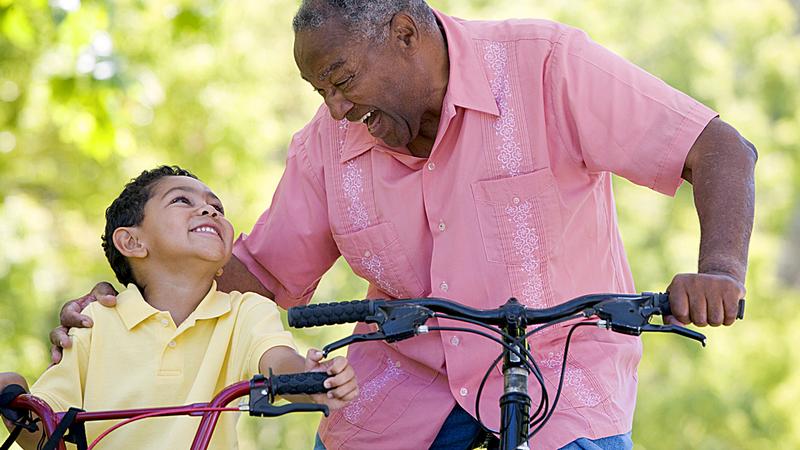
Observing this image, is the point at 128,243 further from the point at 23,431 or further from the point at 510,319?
the point at 510,319

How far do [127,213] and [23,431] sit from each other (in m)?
0.72

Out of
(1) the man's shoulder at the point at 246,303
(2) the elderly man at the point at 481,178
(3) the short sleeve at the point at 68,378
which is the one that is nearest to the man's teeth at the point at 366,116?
(2) the elderly man at the point at 481,178

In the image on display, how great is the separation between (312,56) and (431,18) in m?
→ 0.35

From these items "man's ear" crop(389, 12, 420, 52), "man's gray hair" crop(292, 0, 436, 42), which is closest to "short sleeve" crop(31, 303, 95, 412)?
"man's gray hair" crop(292, 0, 436, 42)

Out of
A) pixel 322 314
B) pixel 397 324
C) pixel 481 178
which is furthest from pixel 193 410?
pixel 481 178

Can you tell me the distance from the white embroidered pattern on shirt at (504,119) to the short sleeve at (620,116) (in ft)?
0.37

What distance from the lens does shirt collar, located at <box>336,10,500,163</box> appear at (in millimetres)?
3378

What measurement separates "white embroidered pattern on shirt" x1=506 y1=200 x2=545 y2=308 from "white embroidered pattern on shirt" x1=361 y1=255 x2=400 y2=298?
0.39 metres

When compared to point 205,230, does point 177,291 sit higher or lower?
lower

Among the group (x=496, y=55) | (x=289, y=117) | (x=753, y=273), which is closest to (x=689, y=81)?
(x=753, y=273)

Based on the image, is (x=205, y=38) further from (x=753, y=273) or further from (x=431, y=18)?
(x=431, y=18)

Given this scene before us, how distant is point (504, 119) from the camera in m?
3.37

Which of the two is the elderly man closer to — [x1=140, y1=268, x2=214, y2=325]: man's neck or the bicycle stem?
[x1=140, y1=268, x2=214, y2=325]: man's neck

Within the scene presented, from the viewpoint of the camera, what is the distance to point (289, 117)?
33.9ft
